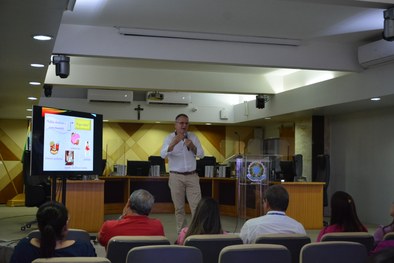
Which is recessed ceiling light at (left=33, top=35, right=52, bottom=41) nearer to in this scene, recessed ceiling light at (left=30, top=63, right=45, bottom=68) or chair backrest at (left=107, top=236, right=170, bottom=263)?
recessed ceiling light at (left=30, top=63, right=45, bottom=68)

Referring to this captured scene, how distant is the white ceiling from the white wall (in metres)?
1.13

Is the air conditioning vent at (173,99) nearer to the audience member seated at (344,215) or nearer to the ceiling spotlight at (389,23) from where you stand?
the ceiling spotlight at (389,23)

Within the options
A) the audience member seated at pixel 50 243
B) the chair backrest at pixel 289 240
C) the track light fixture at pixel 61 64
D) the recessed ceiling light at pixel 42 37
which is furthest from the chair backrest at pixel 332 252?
the track light fixture at pixel 61 64

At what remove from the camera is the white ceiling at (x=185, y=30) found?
217 inches

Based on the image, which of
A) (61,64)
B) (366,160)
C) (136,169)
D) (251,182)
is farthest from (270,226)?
(136,169)

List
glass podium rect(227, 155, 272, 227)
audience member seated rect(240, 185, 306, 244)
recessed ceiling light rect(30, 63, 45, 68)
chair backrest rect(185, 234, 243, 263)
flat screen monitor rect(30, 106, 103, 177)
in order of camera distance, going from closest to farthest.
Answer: chair backrest rect(185, 234, 243, 263)
audience member seated rect(240, 185, 306, 244)
flat screen monitor rect(30, 106, 103, 177)
recessed ceiling light rect(30, 63, 45, 68)
glass podium rect(227, 155, 272, 227)

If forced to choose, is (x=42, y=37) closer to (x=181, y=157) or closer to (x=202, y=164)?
(x=181, y=157)

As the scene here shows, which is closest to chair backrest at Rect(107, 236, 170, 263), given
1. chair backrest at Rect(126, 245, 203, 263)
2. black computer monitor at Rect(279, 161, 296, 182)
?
chair backrest at Rect(126, 245, 203, 263)

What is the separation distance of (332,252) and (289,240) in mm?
351

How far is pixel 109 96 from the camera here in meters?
12.3

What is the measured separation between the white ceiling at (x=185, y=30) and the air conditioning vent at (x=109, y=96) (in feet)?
9.42

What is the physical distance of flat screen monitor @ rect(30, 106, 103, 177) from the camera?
494cm

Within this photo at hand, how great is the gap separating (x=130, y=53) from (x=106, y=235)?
12.6 ft

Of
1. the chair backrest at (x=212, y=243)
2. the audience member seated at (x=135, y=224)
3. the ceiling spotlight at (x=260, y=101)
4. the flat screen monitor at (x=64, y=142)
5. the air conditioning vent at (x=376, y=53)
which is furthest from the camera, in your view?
the ceiling spotlight at (x=260, y=101)
